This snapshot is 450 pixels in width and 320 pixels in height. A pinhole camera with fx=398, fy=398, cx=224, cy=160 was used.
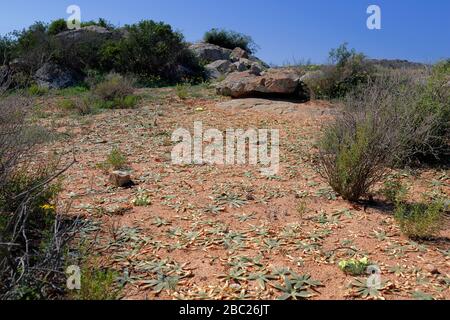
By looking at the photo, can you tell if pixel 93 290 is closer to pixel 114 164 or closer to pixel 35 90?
pixel 114 164

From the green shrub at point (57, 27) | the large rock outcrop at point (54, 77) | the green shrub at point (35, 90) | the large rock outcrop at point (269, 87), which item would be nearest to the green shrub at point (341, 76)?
the large rock outcrop at point (269, 87)

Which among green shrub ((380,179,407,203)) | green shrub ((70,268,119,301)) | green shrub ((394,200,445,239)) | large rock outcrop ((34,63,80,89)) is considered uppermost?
large rock outcrop ((34,63,80,89))

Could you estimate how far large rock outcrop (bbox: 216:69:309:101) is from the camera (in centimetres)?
919

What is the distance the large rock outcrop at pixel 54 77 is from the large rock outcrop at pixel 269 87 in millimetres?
6274

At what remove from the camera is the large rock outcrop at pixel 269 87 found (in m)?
9.19

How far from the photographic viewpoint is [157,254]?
9.09 feet

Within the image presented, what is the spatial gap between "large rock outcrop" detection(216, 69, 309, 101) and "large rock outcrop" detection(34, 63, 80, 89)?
627cm

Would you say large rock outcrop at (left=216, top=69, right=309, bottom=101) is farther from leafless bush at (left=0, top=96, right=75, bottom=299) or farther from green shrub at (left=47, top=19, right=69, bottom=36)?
green shrub at (left=47, top=19, right=69, bottom=36)

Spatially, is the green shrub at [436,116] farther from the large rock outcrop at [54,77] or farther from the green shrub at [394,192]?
the large rock outcrop at [54,77]

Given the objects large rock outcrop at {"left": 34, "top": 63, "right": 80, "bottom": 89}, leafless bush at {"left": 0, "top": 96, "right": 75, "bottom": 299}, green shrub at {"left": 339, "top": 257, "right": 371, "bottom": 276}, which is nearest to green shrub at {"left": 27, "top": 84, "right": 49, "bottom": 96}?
large rock outcrop at {"left": 34, "top": 63, "right": 80, "bottom": 89}

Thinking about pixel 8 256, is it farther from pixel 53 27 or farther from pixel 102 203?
pixel 53 27

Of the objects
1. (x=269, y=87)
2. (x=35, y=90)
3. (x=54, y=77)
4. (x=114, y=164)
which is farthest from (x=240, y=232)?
(x=54, y=77)

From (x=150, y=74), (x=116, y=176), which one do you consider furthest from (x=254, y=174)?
(x=150, y=74)

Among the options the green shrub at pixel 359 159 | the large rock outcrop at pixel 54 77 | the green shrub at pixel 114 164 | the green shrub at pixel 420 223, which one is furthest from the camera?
the large rock outcrop at pixel 54 77
